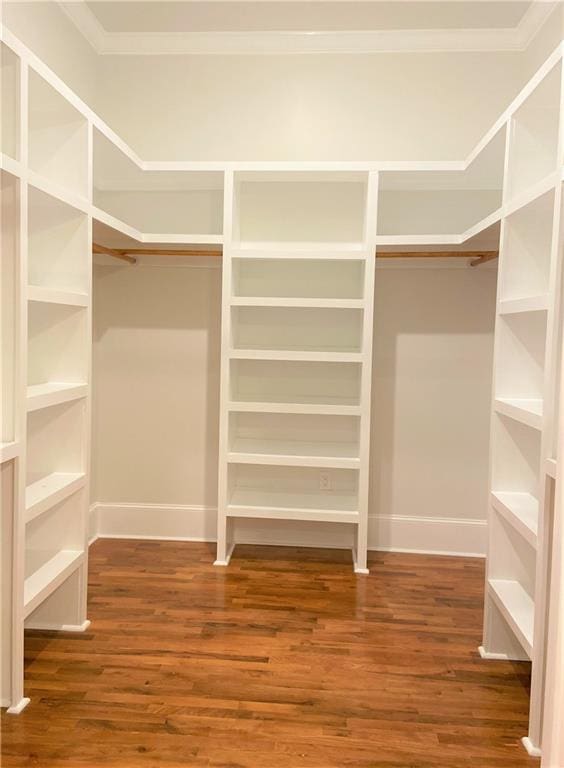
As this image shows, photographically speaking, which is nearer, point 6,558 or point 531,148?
point 6,558

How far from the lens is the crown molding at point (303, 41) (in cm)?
357

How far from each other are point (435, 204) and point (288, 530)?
2.22 meters

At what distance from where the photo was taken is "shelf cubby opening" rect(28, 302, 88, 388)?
2.65 meters

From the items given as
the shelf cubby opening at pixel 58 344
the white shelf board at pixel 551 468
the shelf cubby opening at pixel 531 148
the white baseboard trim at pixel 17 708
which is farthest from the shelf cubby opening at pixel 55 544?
the shelf cubby opening at pixel 531 148

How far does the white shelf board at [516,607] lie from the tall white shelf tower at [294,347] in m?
1.11

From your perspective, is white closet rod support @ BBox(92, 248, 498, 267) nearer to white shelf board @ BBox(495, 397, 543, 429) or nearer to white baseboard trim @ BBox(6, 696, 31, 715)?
white shelf board @ BBox(495, 397, 543, 429)

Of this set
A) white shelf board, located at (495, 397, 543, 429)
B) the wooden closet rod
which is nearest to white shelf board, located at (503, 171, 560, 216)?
white shelf board, located at (495, 397, 543, 429)

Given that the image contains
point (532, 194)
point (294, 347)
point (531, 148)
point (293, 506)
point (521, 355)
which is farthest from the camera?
point (294, 347)

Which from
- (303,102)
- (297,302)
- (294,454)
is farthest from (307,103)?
(294,454)

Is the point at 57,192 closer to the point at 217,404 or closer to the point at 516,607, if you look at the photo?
the point at 217,404

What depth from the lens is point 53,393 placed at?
2354mm

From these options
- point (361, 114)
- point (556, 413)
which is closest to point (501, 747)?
point (556, 413)

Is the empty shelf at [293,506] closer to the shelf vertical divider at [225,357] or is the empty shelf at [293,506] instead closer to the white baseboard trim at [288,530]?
the shelf vertical divider at [225,357]

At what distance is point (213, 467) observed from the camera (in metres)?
3.91
